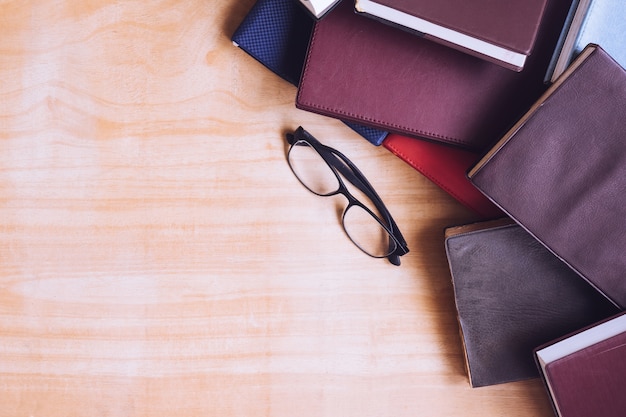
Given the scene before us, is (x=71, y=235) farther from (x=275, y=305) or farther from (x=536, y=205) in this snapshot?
(x=536, y=205)

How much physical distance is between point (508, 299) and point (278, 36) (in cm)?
44

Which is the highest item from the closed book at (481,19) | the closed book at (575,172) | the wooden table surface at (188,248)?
the closed book at (481,19)

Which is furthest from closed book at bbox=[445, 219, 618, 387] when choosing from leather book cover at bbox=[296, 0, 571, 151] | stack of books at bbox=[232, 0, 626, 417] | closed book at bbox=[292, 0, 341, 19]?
closed book at bbox=[292, 0, 341, 19]

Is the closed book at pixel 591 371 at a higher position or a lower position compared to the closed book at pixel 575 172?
lower

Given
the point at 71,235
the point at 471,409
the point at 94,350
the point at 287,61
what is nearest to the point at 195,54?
the point at 287,61

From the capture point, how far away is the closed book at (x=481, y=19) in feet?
2.23

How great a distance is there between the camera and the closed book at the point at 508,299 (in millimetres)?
802

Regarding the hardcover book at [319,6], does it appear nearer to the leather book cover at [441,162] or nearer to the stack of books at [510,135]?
the stack of books at [510,135]

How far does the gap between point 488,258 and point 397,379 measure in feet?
0.67

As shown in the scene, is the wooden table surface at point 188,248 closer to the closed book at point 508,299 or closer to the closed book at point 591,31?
the closed book at point 508,299

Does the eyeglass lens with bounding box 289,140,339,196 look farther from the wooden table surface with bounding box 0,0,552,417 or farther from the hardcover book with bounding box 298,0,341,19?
the hardcover book with bounding box 298,0,341,19

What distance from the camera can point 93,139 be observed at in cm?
83

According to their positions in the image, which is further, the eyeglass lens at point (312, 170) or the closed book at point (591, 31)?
the eyeglass lens at point (312, 170)

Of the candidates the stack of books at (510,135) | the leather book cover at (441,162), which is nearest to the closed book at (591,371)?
the stack of books at (510,135)
